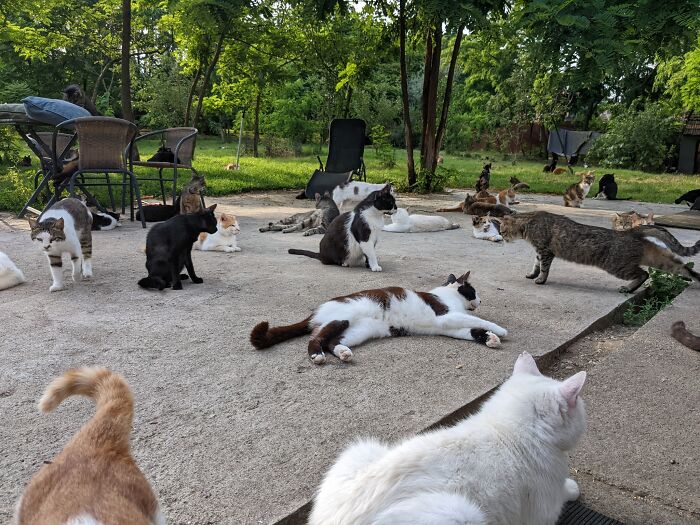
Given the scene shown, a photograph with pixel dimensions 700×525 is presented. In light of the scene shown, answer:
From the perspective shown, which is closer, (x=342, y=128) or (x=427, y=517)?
(x=427, y=517)

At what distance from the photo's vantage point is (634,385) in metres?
2.94

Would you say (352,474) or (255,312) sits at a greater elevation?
(352,474)

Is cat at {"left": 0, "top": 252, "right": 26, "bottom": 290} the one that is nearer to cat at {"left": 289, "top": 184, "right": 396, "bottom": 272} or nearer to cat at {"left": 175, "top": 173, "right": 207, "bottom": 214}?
cat at {"left": 289, "top": 184, "right": 396, "bottom": 272}

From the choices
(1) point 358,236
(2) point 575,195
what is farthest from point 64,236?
(2) point 575,195

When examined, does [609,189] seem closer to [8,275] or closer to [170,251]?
[170,251]

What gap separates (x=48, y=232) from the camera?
429 cm

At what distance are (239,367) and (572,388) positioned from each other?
1.80 m

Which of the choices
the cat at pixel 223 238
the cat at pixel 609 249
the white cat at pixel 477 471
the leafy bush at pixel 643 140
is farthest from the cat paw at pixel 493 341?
the leafy bush at pixel 643 140

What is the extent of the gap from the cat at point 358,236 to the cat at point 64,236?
2.23m

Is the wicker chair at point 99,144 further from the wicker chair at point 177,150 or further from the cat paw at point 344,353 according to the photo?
the cat paw at point 344,353

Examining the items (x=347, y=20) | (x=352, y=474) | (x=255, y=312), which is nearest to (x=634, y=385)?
(x=352, y=474)

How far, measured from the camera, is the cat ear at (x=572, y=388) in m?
1.77

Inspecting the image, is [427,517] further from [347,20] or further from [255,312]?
[347,20]

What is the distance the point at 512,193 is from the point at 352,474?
955 centimetres
